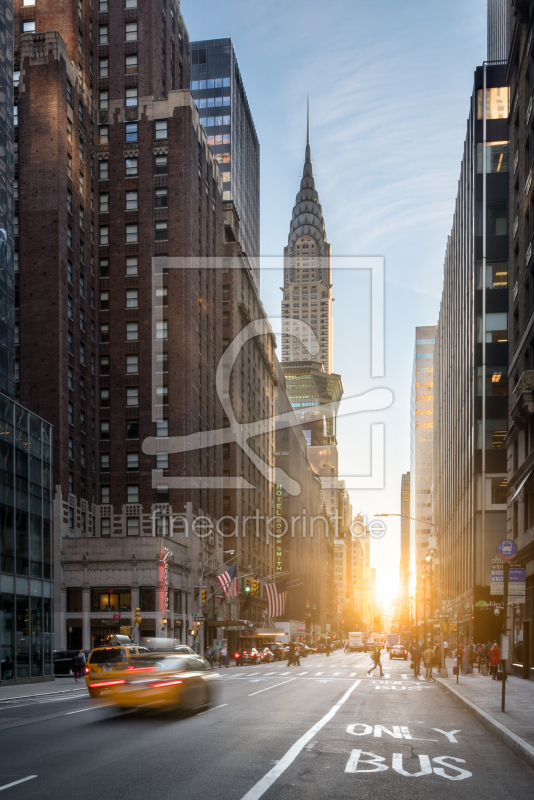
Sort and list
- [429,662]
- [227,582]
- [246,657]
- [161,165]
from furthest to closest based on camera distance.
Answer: [161,165], [227,582], [246,657], [429,662]

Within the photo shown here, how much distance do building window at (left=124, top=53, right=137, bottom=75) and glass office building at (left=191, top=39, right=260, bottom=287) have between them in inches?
2078

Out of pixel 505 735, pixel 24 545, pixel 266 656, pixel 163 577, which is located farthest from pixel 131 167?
pixel 505 735

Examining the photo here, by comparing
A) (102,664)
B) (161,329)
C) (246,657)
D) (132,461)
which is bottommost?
(246,657)

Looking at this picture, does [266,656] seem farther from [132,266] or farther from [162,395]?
[132,266]

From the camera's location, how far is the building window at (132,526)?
254 feet

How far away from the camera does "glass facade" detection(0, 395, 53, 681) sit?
40.4 metres

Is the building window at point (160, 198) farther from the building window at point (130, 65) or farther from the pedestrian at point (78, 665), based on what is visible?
the pedestrian at point (78, 665)

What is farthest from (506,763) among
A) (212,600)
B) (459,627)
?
(212,600)

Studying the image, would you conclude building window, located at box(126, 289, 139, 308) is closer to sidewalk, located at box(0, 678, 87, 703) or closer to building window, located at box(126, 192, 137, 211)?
building window, located at box(126, 192, 137, 211)

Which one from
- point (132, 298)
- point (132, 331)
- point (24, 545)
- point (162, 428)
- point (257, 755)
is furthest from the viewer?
point (132, 298)

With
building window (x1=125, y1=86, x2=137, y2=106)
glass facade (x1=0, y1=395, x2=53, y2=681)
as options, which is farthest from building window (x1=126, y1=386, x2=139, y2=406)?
glass facade (x1=0, y1=395, x2=53, y2=681)

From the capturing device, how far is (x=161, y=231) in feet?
271

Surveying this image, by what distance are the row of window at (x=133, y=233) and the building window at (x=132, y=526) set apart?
2682cm

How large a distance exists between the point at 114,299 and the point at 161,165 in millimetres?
14697
